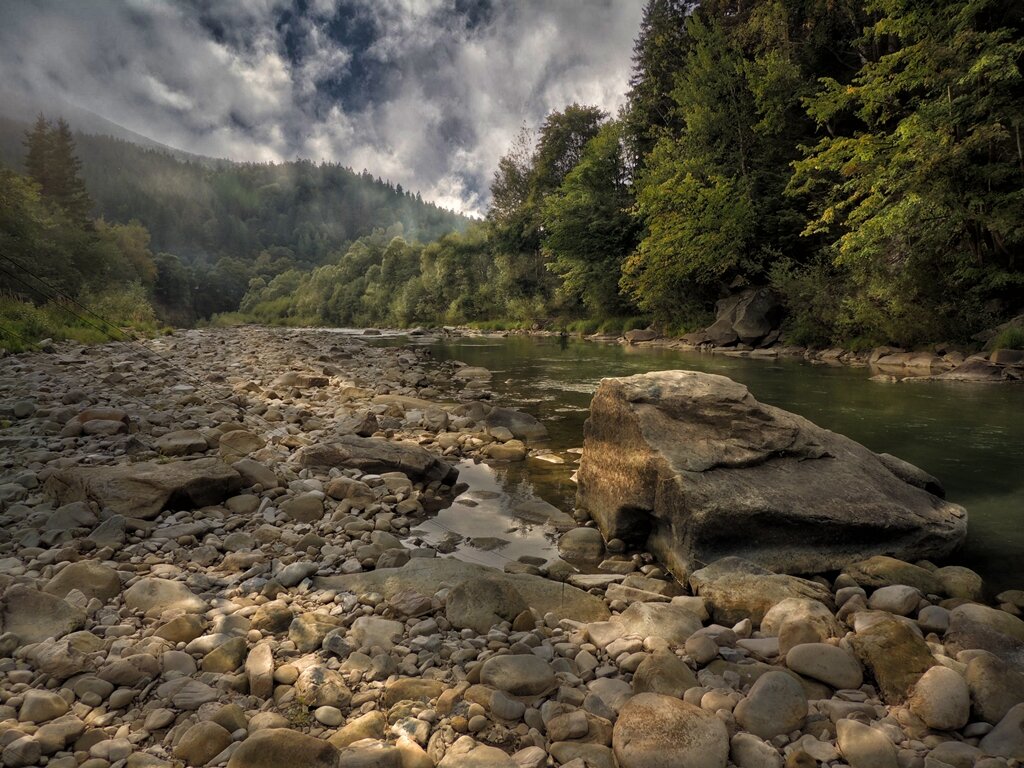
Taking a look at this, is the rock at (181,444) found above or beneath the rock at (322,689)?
above

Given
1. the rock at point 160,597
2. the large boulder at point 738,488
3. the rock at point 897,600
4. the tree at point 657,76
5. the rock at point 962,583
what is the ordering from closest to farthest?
the rock at point 160,597 → the rock at point 897,600 → the rock at point 962,583 → the large boulder at point 738,488 → the tree at point 657,76

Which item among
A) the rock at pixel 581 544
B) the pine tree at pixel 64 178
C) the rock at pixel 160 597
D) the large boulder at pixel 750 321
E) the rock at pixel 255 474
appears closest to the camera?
the rock at pixel 160 597

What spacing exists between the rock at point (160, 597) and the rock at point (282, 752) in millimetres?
1492

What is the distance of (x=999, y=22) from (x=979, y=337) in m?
9.36

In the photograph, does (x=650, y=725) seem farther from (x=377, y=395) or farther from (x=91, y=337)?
(x=91, y=337)

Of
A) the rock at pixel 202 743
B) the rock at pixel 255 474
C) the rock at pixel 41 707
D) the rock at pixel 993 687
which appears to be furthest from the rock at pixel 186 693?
the rock at pixel 993 687

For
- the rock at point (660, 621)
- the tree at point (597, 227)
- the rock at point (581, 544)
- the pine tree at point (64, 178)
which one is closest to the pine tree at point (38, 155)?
the pine tree at point (64, 178)

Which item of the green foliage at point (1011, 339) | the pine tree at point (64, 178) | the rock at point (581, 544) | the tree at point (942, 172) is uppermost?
the pine tree at point (64, 178)

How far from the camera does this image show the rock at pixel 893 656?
8.31 ft

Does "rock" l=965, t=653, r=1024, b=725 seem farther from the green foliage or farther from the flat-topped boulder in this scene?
the green foliage

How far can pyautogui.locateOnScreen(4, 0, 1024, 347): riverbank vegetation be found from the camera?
14789mm

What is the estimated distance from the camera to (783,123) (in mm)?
25375

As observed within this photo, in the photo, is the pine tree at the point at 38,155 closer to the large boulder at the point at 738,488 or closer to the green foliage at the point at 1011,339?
the large boulder at the point at 738,488

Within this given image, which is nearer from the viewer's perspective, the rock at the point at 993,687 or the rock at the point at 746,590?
the rock at the point at 993,687
